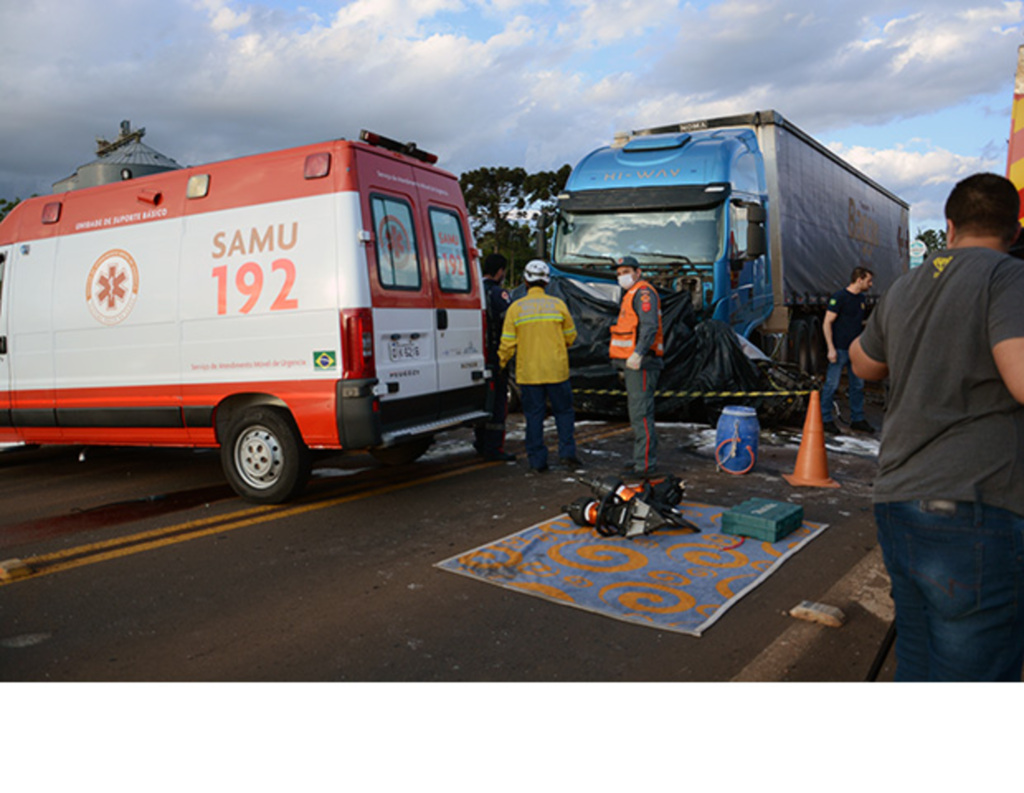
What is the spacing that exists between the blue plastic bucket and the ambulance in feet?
7.51

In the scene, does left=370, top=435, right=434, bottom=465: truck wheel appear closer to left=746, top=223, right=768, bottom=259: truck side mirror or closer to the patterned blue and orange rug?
the patterned blue and orange rug

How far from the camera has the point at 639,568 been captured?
4.47m

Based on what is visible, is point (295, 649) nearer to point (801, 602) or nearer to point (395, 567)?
point (395, 567)

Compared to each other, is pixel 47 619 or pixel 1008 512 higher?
pixel 1008 512

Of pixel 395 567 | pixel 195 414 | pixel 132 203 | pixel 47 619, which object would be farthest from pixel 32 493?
pixel 395 567

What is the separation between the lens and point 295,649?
351 cm

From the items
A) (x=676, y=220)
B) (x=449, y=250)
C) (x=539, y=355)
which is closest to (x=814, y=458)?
(x=539, y=355)

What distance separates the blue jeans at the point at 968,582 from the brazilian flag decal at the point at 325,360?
4044 mm

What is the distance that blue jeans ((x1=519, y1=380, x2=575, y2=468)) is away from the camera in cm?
719

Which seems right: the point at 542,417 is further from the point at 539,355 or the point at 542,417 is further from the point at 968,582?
the point at 968,582

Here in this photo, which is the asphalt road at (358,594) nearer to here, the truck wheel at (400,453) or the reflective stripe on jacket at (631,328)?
the truck wheel at (400,453)

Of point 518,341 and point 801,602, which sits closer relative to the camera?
point 801,602

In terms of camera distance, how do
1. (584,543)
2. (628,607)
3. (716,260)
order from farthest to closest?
(716,260), (584,543), (628,607)

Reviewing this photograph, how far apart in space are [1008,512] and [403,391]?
447cm
